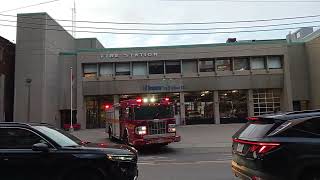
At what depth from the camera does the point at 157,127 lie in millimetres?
20359

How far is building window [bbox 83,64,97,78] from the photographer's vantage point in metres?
46.5

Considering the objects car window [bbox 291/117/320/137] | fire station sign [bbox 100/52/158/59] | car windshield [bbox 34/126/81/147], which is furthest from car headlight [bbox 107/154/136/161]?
fire station sign [bbox 100/52/158/59]

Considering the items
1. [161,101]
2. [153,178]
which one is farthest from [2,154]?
[161,101]

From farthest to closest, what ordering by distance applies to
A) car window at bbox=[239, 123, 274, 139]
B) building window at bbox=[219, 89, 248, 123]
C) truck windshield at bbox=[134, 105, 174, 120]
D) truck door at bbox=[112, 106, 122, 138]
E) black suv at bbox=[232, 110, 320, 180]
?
building window at bbox=[219, 89, 248, 123] → truck door at bbox=[112, 106, 122, 138] → truck windshield at bbox=[134, 105, 174, 120] → car window at bbox=[239, 123, 274, 139] → black suv at bbox=[232, 110, 320, 180]

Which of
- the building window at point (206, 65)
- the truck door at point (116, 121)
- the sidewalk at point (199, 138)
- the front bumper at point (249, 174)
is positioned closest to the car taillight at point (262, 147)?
the front bumper at point (249, 174)

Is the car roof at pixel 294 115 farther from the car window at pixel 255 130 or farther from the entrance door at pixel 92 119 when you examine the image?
the entrance door at pixel 92 119

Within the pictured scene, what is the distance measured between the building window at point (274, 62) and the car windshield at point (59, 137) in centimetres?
3966

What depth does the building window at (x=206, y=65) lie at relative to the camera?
4638 cm

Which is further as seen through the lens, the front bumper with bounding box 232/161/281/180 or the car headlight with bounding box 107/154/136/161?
the car headlight with bounding box 107/154/136/161

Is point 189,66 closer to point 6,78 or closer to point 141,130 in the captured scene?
point 6,78

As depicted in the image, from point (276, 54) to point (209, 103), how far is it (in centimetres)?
879

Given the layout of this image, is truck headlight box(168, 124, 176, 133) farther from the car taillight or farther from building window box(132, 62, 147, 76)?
building window box(132, 62, 147, 76)

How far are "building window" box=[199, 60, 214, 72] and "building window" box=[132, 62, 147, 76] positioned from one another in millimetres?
6019

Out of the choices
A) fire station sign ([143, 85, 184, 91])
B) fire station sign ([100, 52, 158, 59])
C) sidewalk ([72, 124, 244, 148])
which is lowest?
sidewalk ([72, 124, 244, 148])
